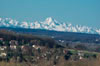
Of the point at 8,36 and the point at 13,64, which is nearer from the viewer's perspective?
the point at 13,64

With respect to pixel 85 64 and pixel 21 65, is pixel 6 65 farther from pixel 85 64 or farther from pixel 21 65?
A: pixel 85 64

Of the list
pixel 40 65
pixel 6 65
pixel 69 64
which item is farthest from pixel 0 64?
pixel 69 64

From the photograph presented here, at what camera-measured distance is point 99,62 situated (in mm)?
23547

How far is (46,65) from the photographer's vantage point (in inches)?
919

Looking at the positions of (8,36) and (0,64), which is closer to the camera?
(0,64)

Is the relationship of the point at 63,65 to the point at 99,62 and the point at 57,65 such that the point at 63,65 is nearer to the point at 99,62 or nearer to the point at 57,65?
the point at 57,65

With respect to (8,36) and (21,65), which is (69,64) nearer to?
(21,65)

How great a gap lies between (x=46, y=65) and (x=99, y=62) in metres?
3.20

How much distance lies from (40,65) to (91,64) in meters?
3.05

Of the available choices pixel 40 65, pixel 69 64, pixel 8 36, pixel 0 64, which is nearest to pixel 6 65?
pixel 0 64

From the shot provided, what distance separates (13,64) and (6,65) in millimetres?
821

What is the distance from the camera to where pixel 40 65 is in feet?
76.8

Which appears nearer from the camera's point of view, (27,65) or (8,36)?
(27,65)

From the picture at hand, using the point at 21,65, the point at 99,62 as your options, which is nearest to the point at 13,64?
the point at 21,65
